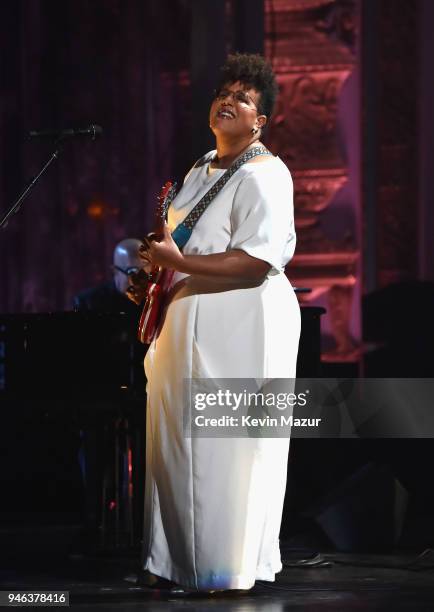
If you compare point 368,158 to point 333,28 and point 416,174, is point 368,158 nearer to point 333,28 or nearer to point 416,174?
point 416,174

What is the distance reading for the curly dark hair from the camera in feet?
12.0

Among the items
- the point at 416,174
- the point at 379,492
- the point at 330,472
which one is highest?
the point at 416,174

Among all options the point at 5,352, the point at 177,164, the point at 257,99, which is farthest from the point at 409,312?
the point at 257,99

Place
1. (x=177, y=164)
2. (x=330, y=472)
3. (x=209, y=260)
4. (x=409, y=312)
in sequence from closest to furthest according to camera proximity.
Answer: (x=209, y=260), (x=330, y=472), (x=409, y=312), (x=177, y=164)

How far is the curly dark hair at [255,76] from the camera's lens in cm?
364

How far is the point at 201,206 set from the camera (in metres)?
3.57

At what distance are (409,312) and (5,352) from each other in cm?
297

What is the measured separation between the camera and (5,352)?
488cm

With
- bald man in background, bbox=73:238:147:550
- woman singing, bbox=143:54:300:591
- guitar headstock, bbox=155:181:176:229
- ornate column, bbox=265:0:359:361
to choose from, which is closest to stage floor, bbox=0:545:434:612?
woman singing, bbox=143:54:300:591

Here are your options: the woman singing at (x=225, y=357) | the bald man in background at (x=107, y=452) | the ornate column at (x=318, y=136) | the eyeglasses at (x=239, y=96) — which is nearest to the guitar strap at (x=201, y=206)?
the woman singing at (x=225, y=357)

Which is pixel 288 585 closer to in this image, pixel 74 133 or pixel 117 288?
pixel 74 133

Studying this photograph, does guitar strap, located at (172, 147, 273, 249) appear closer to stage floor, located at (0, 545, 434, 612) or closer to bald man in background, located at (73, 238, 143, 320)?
stage floor, located at (0, 545, 434, 612)

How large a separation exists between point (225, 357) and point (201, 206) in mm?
501

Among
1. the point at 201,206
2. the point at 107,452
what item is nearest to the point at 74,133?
the point at 201,206
